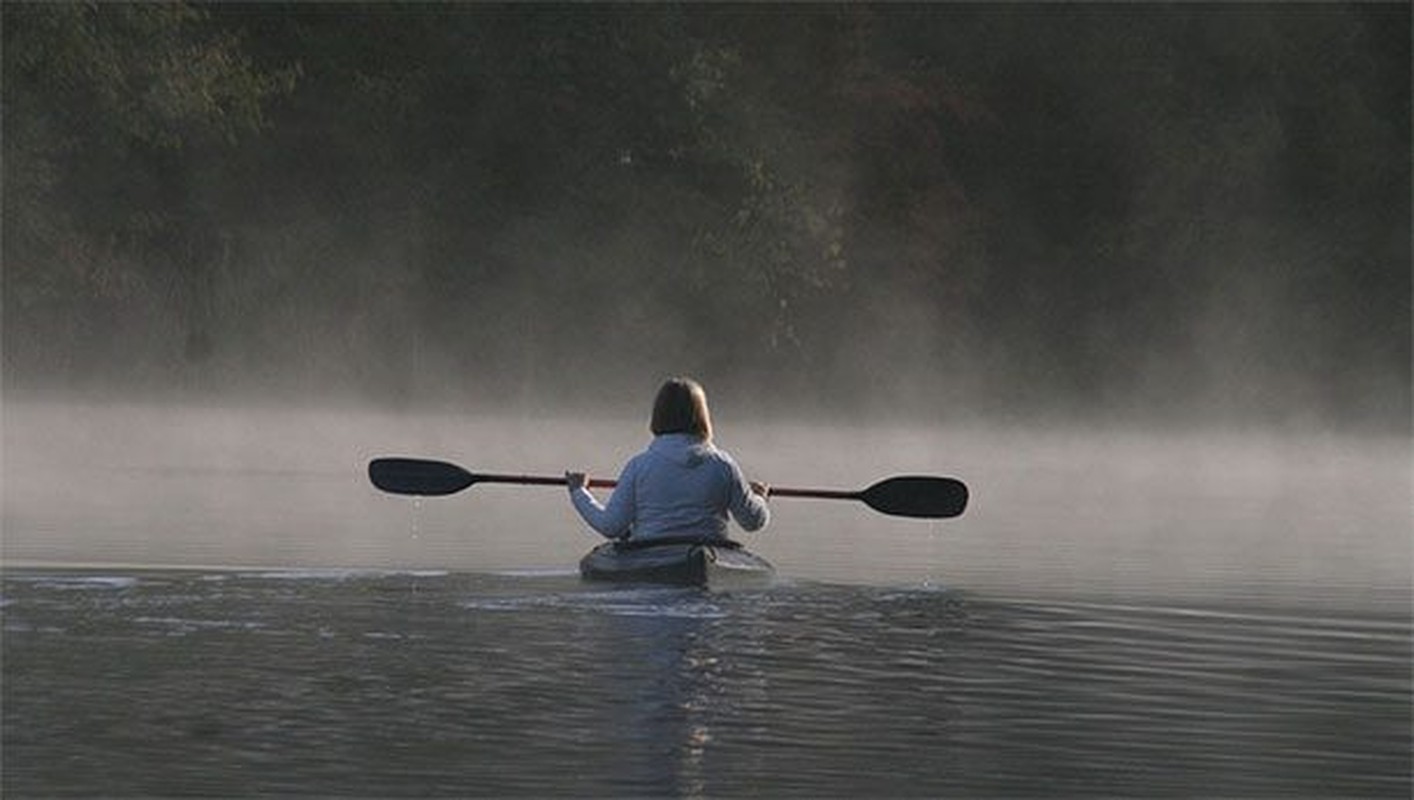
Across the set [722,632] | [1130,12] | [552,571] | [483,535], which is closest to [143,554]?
[552,571]

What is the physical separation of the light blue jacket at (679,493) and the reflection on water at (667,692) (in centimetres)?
48

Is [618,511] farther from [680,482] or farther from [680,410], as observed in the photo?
[680,410]

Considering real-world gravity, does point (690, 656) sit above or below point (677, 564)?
below

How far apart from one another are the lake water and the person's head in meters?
0.95

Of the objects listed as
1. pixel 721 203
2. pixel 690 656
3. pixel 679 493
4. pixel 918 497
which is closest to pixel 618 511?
pixel 679 493

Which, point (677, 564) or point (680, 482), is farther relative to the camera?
point (680, 482)

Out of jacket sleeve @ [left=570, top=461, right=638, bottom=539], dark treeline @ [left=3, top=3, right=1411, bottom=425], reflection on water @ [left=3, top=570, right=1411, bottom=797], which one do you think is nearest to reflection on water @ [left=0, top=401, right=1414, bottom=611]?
jacket sleeve @ [left=570, top=461, right=638, bottom=539]

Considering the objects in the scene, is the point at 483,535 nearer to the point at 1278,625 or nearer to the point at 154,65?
the point at 1278,625

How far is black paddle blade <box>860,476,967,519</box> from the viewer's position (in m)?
20.1

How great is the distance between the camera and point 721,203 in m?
55.7

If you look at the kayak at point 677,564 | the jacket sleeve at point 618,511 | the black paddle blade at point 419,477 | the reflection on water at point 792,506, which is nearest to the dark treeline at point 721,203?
the reflection on water at point 792,506

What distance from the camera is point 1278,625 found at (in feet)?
57.5

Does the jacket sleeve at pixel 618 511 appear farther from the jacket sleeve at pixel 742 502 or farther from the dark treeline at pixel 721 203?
the dark treeline at pixel 721 203

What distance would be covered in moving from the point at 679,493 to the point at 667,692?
16.3ft
